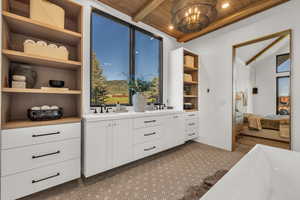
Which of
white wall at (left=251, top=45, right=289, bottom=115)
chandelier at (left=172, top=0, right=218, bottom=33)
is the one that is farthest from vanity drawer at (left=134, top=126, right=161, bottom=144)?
white wall at (left=251, top=45, right=289, bottom=115)

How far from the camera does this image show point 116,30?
247 centimetres

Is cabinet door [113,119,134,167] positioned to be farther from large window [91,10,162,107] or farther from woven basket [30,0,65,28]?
woven basket [30,0,65,28]

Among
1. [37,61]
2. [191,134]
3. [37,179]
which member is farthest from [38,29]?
[191,134]

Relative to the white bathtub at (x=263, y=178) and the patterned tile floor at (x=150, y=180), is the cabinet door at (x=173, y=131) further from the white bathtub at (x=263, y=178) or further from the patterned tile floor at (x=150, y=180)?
the white bathtub at (x=263, y=178)

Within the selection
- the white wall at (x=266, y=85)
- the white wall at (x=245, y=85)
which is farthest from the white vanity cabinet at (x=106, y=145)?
the white wall at (x=266, y=85)

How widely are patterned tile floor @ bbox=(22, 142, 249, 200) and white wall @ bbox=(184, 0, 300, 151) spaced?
69 cm

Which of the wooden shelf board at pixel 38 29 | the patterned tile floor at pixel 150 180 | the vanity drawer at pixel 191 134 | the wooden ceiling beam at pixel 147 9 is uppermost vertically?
the wooden ceiling beam at pixel 147 9

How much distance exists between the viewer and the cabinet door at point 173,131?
7.76 feet

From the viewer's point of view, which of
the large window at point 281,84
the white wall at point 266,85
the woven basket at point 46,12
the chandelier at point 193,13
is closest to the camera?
the chandelier at point 193,13

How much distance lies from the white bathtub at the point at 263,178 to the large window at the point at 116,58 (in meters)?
2.07

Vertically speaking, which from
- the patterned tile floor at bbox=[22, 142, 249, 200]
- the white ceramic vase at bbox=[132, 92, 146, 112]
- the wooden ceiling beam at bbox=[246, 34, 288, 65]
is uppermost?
the wooden ceiling beam at bbox=[246, 34, 288, 65]

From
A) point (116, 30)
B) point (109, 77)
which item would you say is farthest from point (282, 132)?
point (116, 30)

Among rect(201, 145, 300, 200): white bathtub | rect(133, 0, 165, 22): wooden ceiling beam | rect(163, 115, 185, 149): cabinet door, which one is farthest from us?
rect(163, 115, 185, 149): cabinet door

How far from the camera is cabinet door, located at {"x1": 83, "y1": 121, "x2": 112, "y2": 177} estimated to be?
1490mm
